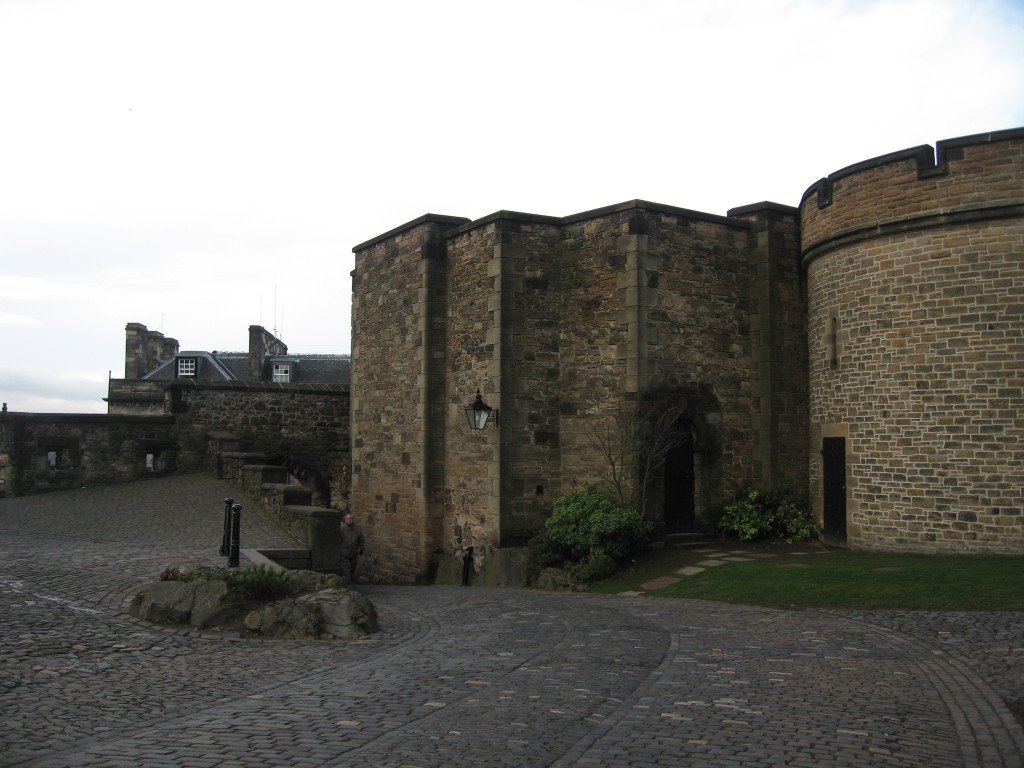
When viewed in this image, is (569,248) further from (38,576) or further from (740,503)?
(38,576)

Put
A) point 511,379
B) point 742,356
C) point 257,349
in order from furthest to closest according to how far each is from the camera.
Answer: point 257,349 < point 742,356 < point 511,379

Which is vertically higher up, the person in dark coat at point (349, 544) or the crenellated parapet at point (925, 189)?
the crenellated parapet at point (925, 189)

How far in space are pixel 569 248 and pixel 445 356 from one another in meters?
3.72

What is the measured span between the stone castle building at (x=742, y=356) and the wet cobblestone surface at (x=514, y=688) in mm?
4860

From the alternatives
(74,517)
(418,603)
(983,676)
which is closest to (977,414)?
(983,676)

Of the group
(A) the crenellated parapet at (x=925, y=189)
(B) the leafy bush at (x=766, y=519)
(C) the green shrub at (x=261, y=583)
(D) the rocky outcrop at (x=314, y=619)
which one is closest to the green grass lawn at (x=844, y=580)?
(B) the leafy bush at (x=766, y=519)

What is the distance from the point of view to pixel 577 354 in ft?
55.3

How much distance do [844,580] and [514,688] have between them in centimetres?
699

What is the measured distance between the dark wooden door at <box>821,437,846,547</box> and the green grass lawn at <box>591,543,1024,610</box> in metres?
0.60

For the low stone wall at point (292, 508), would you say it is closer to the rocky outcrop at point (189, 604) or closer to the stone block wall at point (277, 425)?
the stone block wall at point (277, 425)

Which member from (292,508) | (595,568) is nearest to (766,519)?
(595,568)

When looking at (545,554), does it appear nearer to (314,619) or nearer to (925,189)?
(314,619)

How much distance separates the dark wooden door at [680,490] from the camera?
55.3ft

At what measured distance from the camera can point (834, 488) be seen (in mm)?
16219
